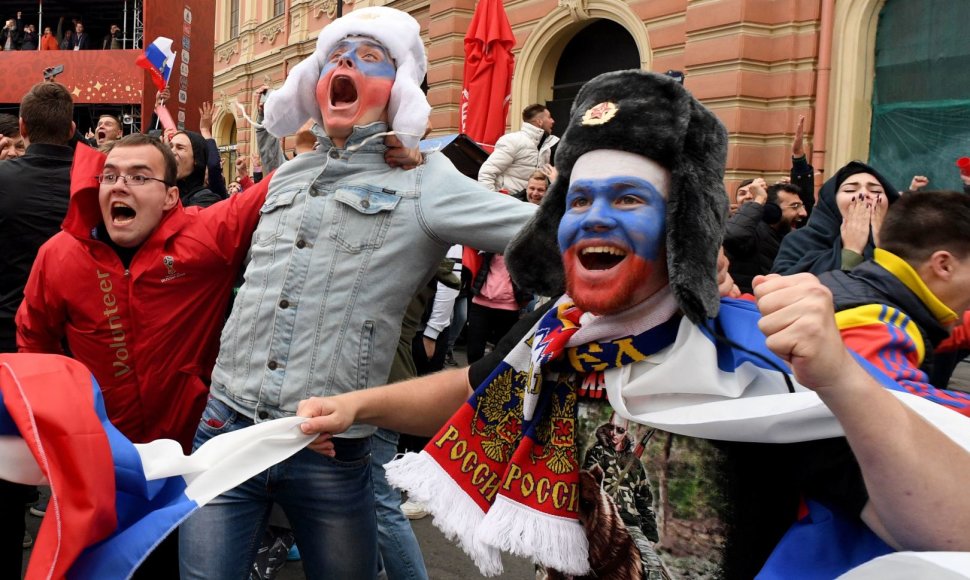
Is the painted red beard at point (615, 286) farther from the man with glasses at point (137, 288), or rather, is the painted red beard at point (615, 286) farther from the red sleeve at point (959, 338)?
the red sleeve at point (959, 338)

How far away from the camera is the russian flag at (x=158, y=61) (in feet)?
25.1

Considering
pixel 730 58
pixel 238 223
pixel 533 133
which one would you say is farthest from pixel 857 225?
pixel 730 58

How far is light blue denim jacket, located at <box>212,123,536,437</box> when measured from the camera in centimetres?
217

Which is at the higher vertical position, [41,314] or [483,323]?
[41,314]

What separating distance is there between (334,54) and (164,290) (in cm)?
92

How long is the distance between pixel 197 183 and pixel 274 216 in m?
2.32

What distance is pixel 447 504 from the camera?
1.63 m

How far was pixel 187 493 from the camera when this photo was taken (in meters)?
1.67

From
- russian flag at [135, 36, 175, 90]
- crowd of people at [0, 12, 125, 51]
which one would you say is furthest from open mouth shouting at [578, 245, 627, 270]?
crowd of people at [0, 12, 125, 51]

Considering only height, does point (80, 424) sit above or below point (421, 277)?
below

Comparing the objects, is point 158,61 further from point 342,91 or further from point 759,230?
point 342,91

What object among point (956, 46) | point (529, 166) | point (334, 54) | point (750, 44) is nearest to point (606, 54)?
point (750, 44)

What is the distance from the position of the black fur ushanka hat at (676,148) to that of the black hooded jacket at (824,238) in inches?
92.0

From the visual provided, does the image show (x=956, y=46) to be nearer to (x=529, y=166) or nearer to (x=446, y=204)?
(x=529, y=166)
